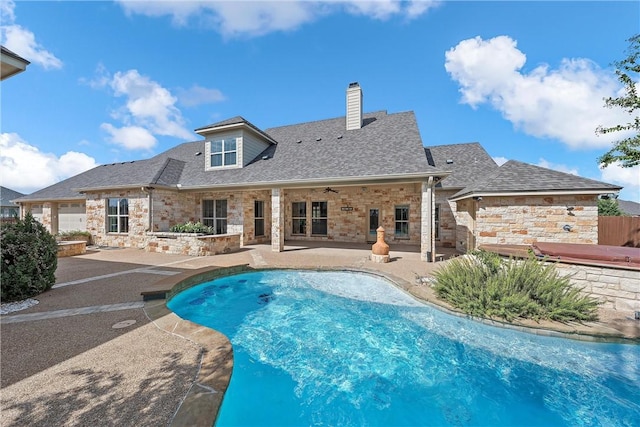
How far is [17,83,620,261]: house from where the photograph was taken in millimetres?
8375

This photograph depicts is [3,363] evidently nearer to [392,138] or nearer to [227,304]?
[227,304]

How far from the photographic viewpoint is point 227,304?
19.6 ft

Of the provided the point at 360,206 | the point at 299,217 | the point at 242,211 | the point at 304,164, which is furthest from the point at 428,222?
the point at 242,211

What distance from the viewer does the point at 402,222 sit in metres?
13.2

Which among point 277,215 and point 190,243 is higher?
point 277,215

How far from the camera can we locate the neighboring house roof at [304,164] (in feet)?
32.1

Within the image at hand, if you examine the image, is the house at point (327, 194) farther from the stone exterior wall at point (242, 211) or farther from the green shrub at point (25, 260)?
the green shrub at point (25, 260)

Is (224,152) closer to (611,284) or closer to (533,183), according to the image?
(533,183)

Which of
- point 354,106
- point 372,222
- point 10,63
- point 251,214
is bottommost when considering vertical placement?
point 372,222

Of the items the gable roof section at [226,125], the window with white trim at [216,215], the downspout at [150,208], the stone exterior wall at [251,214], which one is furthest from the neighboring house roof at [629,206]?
the downspout at [150,208]

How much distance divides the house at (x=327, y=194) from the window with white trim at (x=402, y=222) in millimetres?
56

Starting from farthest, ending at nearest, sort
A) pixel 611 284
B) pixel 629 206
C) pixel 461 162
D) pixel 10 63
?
pixel 629 206 → pixel 461 162 → pixel 611 284 → pixel 10 63

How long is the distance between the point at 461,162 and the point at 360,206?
249 inches

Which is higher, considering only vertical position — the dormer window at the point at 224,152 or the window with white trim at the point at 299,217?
the dormer window at the point at 224,152
